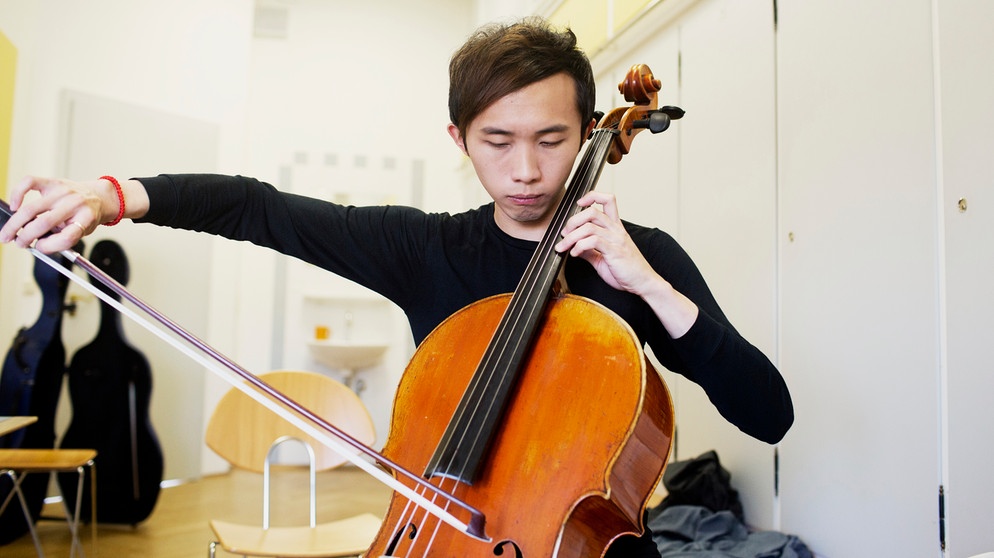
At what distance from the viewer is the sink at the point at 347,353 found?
5074 millimetres

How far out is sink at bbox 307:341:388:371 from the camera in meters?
5.07

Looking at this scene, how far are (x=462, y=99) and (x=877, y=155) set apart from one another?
1381 millimetres

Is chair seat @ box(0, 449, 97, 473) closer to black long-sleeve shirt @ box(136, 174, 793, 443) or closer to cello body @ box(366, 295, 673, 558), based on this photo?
black long-sleeve shirt @ box(136, 174, 793, 443)

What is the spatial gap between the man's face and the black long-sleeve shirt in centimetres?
12

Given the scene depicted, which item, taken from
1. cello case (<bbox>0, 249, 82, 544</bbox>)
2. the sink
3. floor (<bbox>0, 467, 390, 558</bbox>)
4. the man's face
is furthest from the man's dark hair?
the sink

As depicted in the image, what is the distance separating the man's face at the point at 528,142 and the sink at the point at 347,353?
414 centimetres

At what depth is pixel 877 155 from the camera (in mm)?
1958

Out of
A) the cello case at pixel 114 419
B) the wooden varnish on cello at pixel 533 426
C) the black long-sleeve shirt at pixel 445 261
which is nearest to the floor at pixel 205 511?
the cello case at pixel 114 419

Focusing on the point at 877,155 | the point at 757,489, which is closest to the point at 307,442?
the point at 757,489

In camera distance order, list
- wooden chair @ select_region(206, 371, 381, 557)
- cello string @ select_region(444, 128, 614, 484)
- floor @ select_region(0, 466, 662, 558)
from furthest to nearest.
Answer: floor @ select_region(0, 466, 662, 558) → wooden chair @ select_region(206, 371, 381, 557) → cello string @ select_region(444, 128, 614, 484)

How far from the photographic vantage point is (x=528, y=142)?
1048 mm

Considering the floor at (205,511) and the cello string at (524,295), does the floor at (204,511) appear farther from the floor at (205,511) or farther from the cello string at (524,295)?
the cello string at (524,295)

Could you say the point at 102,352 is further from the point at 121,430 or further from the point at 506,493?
the point at 506,493

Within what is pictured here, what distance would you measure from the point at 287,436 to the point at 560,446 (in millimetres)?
1564
